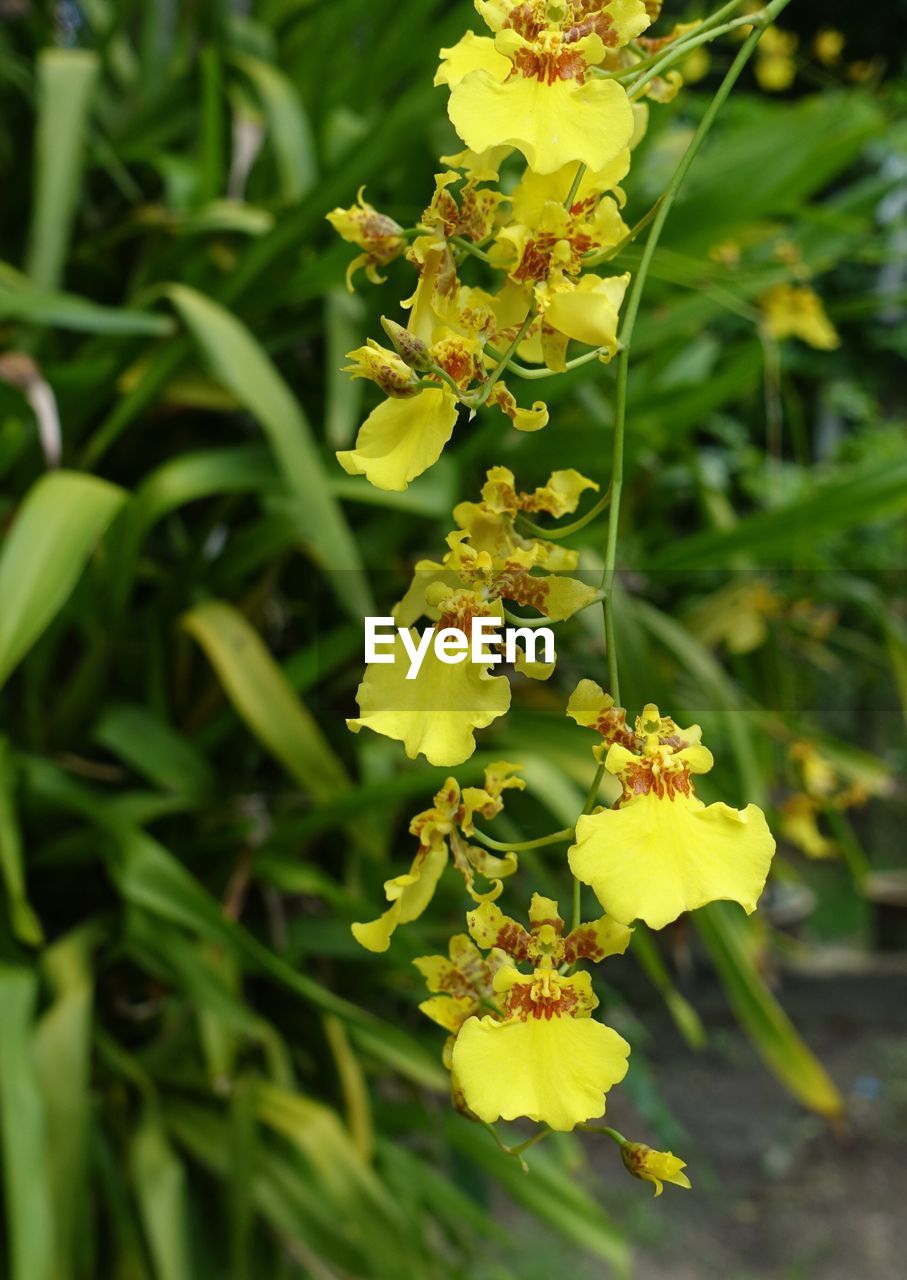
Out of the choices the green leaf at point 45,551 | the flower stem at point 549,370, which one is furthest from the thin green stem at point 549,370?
the green leaf at point 45,551

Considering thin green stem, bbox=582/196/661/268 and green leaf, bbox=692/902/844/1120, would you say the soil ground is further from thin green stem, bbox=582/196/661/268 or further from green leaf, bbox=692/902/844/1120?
thin green stem, bbox=582/196/661/268

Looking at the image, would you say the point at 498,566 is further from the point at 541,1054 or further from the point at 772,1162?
the point at 772,1162

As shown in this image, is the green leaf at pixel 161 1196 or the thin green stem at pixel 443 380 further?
the green leaf at pixel 161 1196

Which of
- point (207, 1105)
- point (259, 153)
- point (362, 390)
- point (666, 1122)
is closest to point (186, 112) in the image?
point (259, 153)

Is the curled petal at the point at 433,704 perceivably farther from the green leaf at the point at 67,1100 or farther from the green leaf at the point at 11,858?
the green leaf at the point at 67,1100

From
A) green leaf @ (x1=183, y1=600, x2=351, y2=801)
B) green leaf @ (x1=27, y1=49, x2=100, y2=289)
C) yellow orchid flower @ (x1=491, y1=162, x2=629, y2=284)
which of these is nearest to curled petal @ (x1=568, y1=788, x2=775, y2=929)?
yellow orchid flower @ (x1=491, y1=162, x2=629, y2=284)

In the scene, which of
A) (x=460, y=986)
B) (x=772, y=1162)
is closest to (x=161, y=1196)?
(x=460, y=986)
